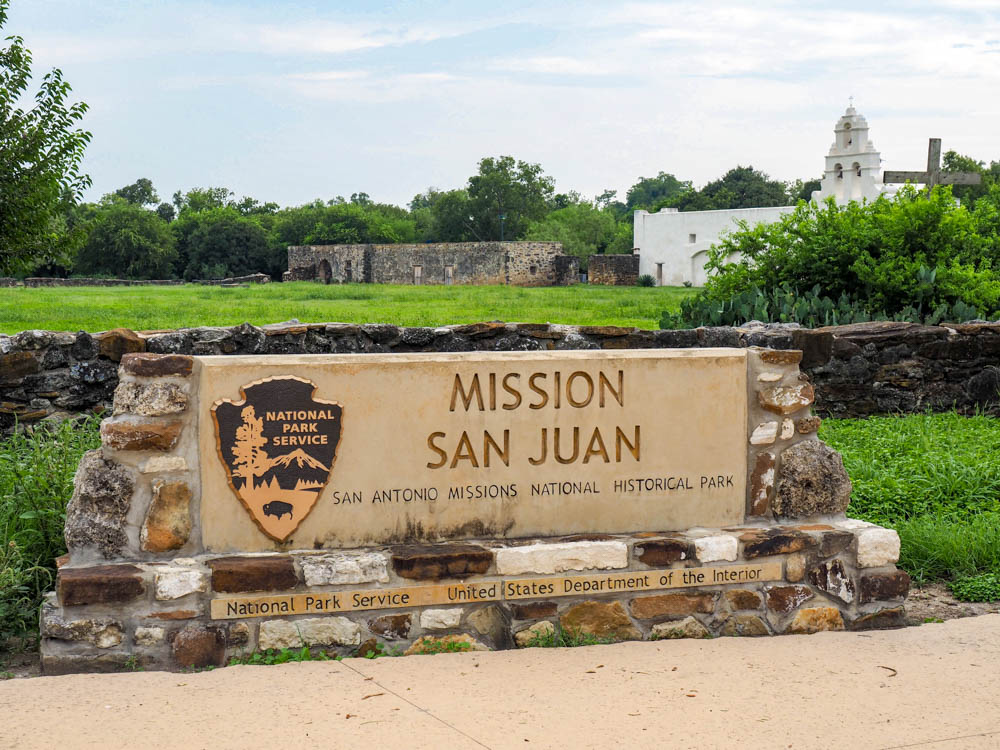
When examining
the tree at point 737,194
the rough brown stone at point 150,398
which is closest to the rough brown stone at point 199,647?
the rough brown stone at point 150,398

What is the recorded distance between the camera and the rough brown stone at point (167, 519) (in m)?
4.09

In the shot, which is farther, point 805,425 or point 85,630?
point 805,425

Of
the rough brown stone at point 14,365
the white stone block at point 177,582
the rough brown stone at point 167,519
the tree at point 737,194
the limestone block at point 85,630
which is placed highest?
the tree at point 737,194

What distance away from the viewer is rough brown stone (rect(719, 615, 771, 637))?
4.46m

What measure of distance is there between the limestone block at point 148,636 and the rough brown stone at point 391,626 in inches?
31.6

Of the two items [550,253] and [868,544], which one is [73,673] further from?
[550,253]

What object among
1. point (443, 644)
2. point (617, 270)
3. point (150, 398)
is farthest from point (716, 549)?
point (617, 270)

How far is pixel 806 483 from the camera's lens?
466cm

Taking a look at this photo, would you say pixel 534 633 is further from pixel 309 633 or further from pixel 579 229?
pixel 579 229

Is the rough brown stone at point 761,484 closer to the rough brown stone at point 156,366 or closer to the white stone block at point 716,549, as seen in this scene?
the white stone block at point 716,549

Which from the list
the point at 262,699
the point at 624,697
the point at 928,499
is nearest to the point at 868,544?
the point at 624,697

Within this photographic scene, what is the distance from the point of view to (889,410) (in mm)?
9477

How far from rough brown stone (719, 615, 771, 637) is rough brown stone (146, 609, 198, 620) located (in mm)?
2183

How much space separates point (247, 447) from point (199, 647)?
0.79 meters
